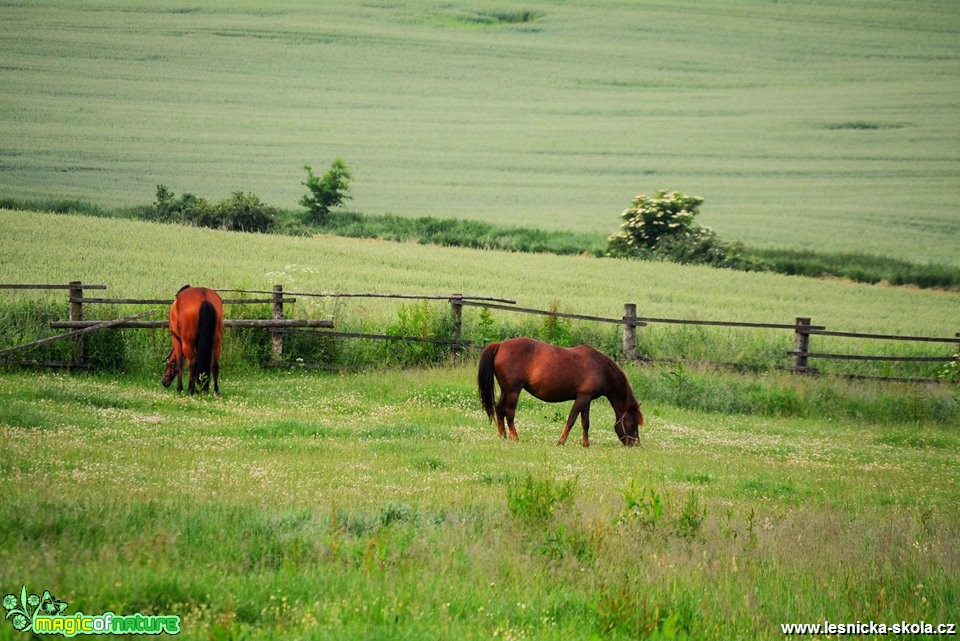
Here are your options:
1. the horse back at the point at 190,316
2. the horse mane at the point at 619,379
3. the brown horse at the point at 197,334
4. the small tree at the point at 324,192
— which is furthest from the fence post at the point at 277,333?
the small tree at the point at 324,192

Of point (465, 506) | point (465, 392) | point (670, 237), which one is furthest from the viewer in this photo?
point (670, 237)

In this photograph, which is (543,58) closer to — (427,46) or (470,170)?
(427,46)

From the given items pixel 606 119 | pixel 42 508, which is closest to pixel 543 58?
pixel 606 119

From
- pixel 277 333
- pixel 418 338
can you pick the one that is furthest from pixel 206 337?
pixel 418 338

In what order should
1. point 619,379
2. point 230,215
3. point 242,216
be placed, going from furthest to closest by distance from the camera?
point 242,216 → point 230,215 → point 619,379

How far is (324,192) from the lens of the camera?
45.7 metres

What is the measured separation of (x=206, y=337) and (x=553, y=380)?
5.69 metres

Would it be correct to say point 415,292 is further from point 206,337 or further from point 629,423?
point 629,423

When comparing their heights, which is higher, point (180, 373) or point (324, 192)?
point (324, 192)

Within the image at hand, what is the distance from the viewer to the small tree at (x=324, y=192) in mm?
45141

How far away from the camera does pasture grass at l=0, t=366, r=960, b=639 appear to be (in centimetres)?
646

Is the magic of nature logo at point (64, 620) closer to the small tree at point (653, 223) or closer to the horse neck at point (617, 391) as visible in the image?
the horse neck at point (617, 391)

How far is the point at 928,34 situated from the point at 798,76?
18.2 metres

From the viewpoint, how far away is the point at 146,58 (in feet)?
248
